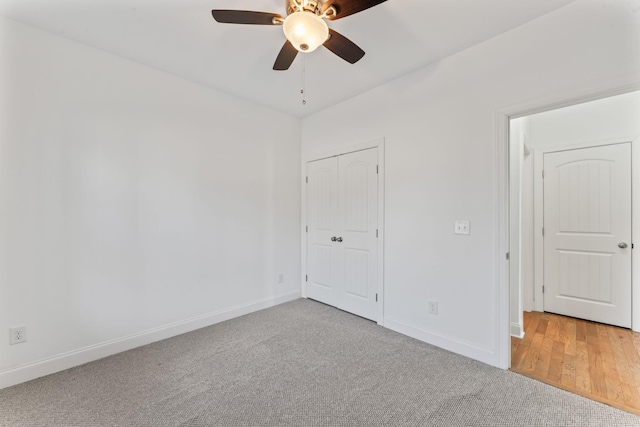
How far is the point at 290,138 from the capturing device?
3.87 meters

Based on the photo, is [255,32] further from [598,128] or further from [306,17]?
[598,128]

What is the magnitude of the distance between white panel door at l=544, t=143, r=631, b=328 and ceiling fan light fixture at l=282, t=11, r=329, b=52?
3407 millimetres

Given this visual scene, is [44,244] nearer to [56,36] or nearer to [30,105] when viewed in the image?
[30,105]

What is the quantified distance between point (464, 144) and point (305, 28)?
1.67 meters

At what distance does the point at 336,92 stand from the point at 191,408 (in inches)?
125

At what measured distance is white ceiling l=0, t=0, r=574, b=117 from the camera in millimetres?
1864

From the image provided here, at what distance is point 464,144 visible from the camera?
7.80 feet

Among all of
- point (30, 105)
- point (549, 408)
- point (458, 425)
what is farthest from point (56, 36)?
point (549, 408)

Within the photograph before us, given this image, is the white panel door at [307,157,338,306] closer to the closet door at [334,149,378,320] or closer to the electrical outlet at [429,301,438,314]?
the closet door at [334,149,378,320]

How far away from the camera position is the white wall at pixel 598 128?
2.85 meters

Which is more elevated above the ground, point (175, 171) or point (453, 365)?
point (175, 171)

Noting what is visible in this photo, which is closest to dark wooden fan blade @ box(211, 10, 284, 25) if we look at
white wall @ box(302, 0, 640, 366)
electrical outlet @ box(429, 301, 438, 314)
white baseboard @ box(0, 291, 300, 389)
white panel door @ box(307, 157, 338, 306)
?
white wall @ box(302, 0, 640, 366)

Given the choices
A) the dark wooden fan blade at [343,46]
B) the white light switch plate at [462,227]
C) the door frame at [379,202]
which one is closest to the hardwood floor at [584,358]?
the white light switch plate at [462,227]

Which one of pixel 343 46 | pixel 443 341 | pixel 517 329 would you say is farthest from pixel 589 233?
pixel 343 46
